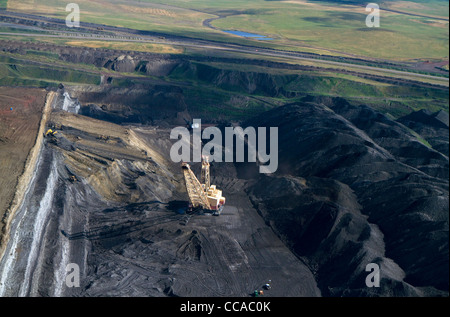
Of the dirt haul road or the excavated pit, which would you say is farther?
the dirt haul road

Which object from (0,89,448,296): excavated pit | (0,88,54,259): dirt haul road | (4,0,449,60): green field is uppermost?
(4,0,449,60): green field

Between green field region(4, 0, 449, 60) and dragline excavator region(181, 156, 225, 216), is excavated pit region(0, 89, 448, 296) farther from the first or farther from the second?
green field region(4, 0, 449, 60)

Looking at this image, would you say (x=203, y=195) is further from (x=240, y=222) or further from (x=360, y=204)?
(x=360, y=204)

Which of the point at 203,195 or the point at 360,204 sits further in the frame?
the point at 360,204

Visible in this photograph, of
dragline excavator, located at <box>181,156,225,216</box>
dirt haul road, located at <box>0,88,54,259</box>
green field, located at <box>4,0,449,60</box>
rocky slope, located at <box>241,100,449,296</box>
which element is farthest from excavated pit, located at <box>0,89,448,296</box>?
green field, located at <box>4,0,449,60</box>

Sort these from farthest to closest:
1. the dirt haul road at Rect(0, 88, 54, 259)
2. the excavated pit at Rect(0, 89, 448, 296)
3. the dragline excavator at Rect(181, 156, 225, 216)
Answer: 1. the dragline excavator at Rect(181, 156, 225, 216)
2. the dirt haul road at Rect(0, 88, 54, 259)
3. the excavated pit at Rect(0, 89, 448, 296)

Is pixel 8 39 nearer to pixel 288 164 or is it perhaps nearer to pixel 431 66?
pixel 288 164

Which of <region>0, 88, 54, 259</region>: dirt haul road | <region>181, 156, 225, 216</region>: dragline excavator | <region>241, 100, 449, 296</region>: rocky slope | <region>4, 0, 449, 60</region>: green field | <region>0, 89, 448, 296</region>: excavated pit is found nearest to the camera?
<region>0, 89, 448, 296</region>: excavated pit

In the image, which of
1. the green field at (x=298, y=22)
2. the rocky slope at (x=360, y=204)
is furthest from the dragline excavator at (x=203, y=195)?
the green field at (x=298, y=22)

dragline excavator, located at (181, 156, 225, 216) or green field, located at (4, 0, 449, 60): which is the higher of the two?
green field, located at (4, 0, 449, 60)

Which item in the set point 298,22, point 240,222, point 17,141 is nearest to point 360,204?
point 240,222
